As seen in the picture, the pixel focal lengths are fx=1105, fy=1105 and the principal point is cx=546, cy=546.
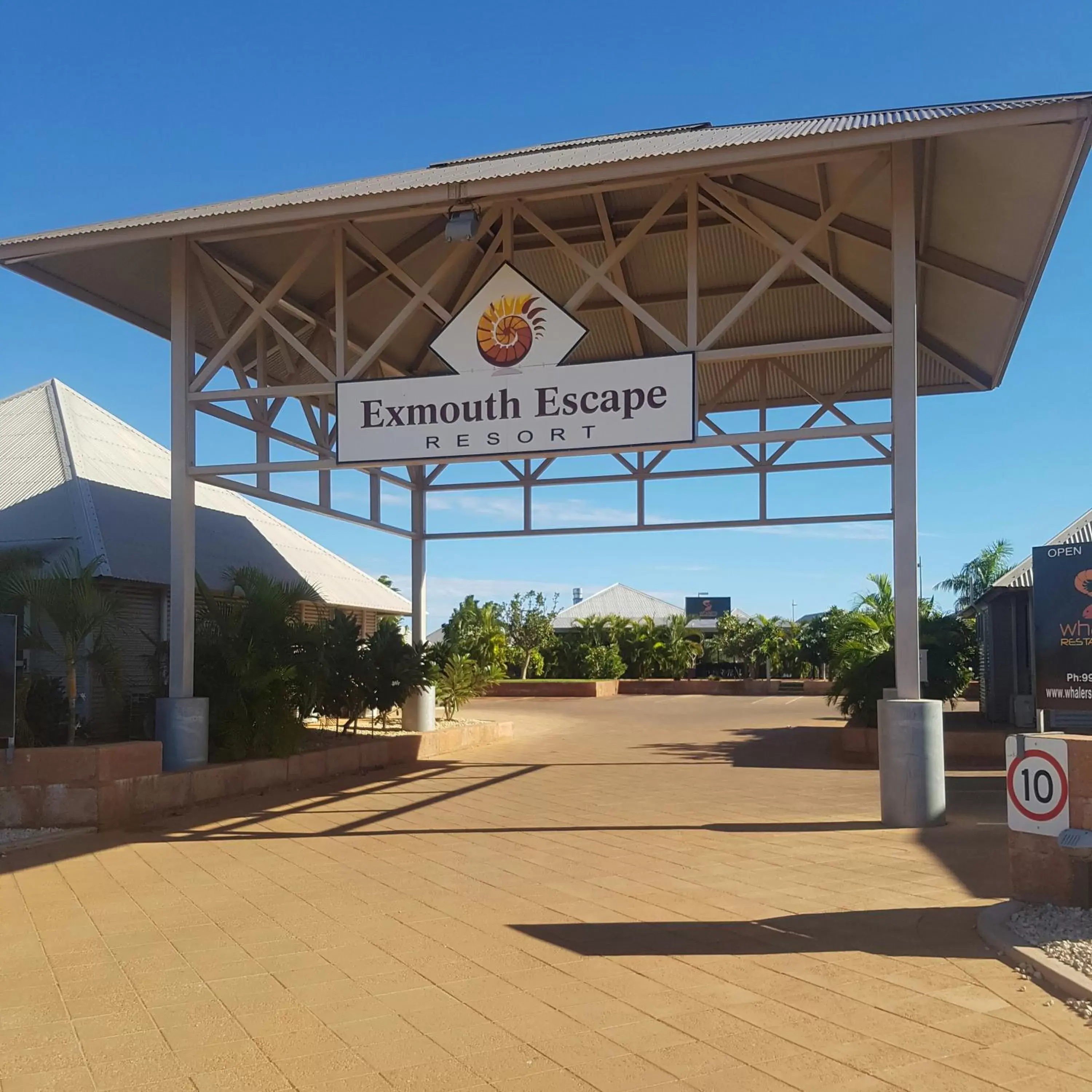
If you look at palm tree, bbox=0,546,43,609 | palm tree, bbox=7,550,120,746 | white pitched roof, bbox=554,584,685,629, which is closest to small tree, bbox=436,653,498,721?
palm tree, bbox=7,550,120,746

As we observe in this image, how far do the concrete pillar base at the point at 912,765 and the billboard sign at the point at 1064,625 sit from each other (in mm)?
1515

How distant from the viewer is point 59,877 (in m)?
8.00

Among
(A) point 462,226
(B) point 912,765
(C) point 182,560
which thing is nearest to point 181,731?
(C) point 182,560

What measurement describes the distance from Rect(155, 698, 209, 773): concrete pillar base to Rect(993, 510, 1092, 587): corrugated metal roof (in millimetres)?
12266

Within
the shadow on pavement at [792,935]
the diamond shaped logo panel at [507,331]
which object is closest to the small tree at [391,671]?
the diamond shaped logo panel at [507,331]

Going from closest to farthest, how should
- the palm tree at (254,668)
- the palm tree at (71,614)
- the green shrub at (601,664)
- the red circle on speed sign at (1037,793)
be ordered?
1. the red circle on speed sign at (1037,793)
2. the palm tree at (71,614)
3. the palm tree at (254,668)
4. the green shrub at (601,664)

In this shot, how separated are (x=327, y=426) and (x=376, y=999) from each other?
456 inches

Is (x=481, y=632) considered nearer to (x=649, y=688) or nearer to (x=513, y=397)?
(x=649, y=688)

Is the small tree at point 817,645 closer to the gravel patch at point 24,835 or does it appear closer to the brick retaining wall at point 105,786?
the brick retaining wall at point 105,786

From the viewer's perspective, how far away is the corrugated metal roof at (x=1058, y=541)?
1742 cm

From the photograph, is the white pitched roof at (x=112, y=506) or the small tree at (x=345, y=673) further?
the small tree at (x=345, y=673)

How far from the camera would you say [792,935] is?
6.12 metres

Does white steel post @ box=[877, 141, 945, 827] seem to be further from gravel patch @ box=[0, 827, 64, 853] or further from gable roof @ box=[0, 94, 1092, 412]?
gravel patch @ box=[0, 827, 64, 853]

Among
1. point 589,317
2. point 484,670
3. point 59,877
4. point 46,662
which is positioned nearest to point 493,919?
point 59,877
